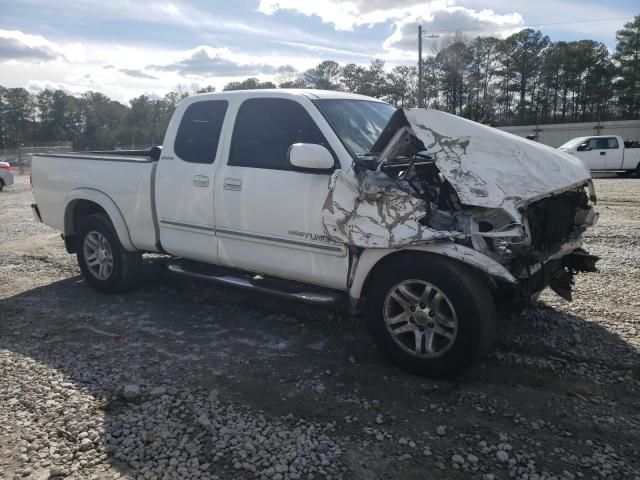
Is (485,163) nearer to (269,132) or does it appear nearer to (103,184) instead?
(269,132)

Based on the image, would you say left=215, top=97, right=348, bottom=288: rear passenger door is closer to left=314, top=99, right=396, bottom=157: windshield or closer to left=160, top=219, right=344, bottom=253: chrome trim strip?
left=160, top=219, right=344, bottom=253: chrome trim strip

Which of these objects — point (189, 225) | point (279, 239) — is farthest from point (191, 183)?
point (279, 239)

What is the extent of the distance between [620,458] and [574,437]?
26 centimetres

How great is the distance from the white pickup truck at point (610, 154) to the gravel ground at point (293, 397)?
1752cm

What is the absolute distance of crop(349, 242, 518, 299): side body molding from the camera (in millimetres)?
3416

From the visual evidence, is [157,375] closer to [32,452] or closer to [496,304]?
[32,452]

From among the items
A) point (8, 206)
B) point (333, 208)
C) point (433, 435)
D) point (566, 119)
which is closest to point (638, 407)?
point (433, 435)

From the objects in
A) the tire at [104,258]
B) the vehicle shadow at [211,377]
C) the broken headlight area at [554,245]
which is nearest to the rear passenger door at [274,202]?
the vehicle shadow at [211,377]

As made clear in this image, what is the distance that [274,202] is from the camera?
4.36 m

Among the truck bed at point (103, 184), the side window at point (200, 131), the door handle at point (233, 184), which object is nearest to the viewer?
the door handle at point (233, 184)

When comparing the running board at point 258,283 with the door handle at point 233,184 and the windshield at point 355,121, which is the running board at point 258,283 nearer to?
the door handle at point 233,184

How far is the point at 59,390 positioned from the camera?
12.4 feet

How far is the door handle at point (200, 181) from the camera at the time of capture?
4848 mm

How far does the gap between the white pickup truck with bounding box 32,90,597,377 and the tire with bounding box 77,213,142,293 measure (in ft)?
1.33
